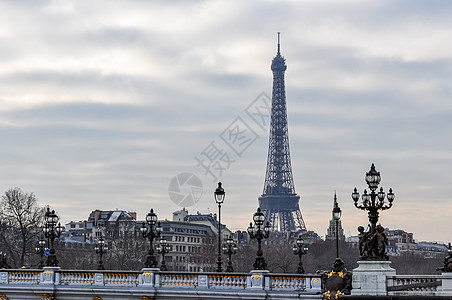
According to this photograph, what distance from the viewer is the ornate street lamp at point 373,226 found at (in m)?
37.3

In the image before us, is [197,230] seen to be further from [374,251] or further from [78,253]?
[374,251]

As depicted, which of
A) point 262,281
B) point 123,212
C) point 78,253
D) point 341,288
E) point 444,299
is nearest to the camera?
point 444,299

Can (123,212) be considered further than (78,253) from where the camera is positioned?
Yes

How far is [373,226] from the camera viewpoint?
37781 mm

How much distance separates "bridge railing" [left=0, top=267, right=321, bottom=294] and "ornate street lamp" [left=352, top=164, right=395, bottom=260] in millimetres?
2628

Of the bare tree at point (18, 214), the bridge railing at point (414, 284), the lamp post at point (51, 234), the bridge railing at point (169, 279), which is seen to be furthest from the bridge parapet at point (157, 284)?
the bare tree at point (18, 214)

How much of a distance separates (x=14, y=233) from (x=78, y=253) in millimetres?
35218

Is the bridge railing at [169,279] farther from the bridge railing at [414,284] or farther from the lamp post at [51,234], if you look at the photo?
the bridge railing at [414,284]

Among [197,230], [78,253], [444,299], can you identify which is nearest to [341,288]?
[444,299]

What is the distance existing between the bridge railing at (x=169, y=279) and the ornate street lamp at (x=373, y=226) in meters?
2.63

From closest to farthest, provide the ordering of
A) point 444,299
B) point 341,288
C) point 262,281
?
point 444,299 → point 341,288 → point 262,281

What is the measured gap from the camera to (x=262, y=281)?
40000 mm

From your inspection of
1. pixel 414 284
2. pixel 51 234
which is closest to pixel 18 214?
pixel 51 234

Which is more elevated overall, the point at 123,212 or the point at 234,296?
the point at 123,212
